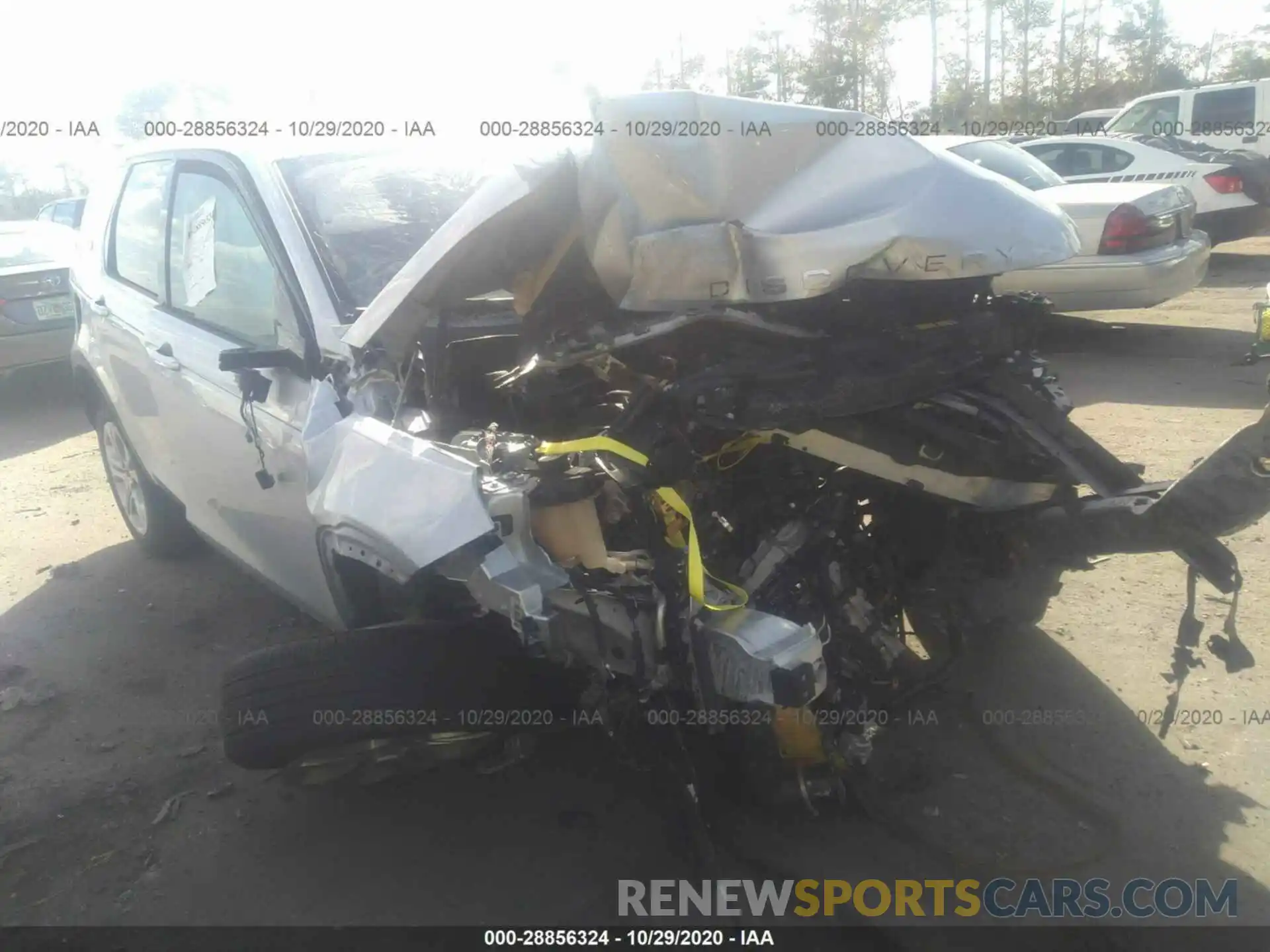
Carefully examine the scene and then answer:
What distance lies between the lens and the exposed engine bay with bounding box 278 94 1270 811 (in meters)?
2.29

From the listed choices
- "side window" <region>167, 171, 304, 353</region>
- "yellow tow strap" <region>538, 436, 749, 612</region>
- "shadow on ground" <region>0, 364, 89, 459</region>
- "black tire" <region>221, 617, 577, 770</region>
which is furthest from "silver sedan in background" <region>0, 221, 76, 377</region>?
"yellow tow strap" <region>538, 436, 749, 612</region>

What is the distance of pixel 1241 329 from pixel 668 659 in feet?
25.4

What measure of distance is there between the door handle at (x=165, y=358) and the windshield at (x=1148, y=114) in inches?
513

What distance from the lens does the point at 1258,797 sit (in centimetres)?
279

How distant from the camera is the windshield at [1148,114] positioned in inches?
522

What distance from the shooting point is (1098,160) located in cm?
1030

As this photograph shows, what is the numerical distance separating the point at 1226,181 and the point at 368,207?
32.9ft

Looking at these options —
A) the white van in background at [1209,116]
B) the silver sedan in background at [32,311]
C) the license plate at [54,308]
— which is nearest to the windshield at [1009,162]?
the white van in background at [1209,116]

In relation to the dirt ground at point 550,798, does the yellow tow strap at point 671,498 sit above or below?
above

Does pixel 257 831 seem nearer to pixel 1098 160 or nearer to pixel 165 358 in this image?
pixel 165 358

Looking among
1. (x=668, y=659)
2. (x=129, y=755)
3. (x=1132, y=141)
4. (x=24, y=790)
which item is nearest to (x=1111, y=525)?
(x=668, y=659)

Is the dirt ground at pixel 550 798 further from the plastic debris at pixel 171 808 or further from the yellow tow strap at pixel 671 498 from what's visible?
the yellow tow strap at pixel 671 498

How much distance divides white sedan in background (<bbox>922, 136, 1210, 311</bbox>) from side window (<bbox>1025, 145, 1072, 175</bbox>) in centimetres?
328

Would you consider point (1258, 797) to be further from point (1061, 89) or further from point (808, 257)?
point (1061, 89)
